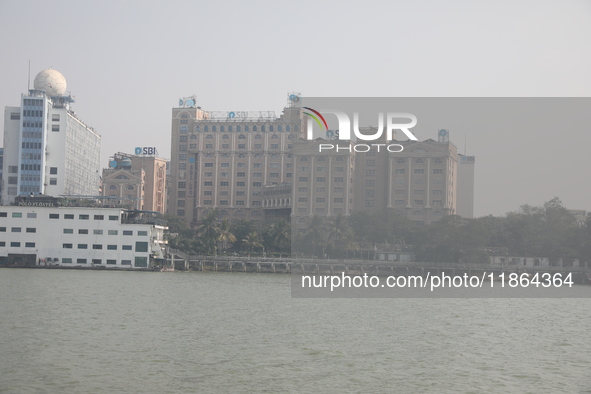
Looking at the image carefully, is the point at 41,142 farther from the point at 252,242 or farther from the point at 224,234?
the point at 252,242

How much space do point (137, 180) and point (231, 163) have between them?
68.2ft

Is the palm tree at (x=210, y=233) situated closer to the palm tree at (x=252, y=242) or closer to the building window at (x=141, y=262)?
the palm tree at (x=252, y=242)

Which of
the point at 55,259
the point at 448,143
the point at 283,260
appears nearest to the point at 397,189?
the point at 448,143

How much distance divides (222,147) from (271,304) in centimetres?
11092

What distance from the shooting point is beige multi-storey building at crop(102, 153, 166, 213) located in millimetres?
156375

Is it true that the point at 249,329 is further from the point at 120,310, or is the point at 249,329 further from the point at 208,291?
the point at 208,291

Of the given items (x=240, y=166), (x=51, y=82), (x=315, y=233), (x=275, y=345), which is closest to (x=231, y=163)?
(x=240, y=166)

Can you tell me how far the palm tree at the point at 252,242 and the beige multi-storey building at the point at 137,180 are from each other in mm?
40560

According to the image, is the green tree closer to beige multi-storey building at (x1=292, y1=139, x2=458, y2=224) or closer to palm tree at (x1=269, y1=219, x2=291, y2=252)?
palm tree at (x1=269, y1=219, x2=291, y2=252)

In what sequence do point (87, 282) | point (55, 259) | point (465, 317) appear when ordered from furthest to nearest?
point (55, 259), point (87, 282), point (465, 317)

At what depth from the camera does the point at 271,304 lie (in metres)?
58.0

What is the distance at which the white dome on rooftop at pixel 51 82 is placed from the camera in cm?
13550

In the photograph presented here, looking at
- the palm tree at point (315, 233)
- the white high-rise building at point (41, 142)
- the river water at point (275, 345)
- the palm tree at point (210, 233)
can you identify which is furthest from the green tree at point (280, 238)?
the river water at point (275, 345)

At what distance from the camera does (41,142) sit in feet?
435
